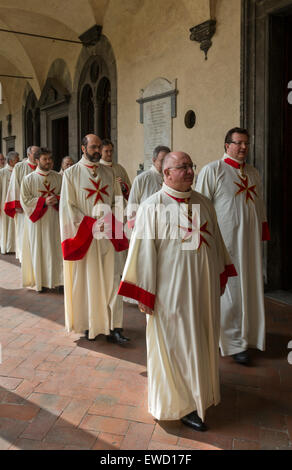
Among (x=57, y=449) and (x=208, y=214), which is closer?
(x=57, y=449)

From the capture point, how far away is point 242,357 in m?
3.85

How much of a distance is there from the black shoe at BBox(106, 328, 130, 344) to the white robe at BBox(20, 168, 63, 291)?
211cm

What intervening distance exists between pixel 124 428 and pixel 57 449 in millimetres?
432

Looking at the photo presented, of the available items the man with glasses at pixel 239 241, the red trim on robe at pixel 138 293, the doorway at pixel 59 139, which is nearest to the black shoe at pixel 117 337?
the man with glasses at pixel 239 241

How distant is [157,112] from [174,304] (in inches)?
248

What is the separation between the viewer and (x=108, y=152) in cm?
638

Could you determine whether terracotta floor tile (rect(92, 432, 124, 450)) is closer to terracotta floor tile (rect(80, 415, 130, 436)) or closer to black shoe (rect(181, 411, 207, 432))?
terracotta floor tile (rect(80, 415, 130, 436))

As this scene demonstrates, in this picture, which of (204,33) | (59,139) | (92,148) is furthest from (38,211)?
(59,139)

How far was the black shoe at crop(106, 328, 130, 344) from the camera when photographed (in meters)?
4.31

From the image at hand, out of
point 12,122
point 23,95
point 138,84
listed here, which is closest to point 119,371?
point 138,84

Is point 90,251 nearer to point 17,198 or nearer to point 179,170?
point 179,170

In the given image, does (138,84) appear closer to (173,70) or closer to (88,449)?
(173,70)

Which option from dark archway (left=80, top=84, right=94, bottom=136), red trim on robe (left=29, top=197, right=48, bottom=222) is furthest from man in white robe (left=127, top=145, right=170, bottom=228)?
dark archway (left=80, top=84, right=94, bottom=136)

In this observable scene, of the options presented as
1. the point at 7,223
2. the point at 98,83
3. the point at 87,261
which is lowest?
the point at 87,261
